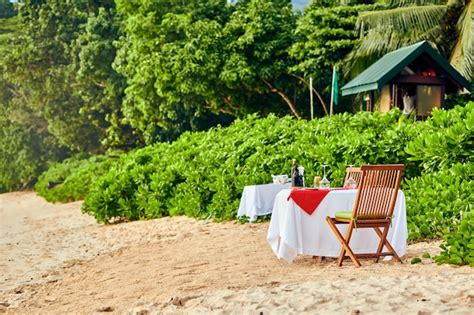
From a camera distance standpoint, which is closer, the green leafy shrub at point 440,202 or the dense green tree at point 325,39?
the green leafy shrub at point 440,202

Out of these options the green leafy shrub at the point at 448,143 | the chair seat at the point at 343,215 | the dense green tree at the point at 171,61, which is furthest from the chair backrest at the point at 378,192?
the dense green tree at the point at 171,61

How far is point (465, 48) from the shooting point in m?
23.6

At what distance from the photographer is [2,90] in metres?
52.1

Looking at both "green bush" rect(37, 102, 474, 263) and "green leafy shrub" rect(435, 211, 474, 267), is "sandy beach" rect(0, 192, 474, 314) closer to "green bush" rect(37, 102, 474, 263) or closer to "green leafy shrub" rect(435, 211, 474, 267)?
"green leafy shrub" rect(435, 211, 474, 267)

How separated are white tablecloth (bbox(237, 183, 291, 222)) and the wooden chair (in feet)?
16.0

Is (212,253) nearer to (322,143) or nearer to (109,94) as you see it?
(322,143)

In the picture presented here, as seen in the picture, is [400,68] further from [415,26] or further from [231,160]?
[231,160]

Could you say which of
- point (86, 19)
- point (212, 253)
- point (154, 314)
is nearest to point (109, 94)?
point (86, 19)

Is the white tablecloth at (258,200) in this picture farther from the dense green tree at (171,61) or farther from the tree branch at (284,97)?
the tree branch at (284,97)

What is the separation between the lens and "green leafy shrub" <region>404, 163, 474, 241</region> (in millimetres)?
10062

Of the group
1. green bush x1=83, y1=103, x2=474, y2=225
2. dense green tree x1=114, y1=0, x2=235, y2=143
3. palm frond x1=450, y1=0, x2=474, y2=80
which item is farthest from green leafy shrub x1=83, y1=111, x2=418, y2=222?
dense green tree x1=114, y1=0, x2=235, y2=143

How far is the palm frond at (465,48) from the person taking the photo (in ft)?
76.3

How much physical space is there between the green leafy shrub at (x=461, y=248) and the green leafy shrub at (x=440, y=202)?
4.04 ft

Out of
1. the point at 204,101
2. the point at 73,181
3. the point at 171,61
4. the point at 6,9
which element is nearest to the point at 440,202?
the point at 171,61
